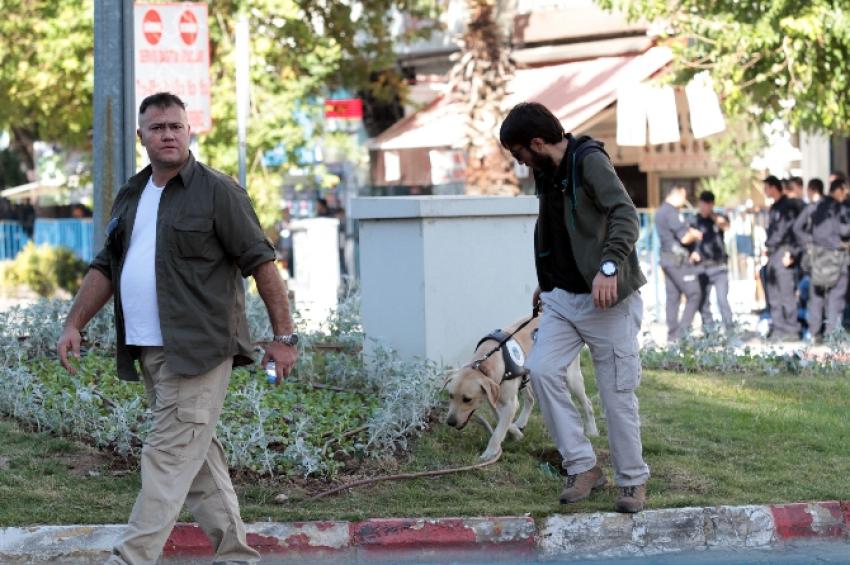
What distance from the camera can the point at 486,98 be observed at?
19906mm

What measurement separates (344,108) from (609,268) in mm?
19487

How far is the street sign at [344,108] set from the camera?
2482 cm

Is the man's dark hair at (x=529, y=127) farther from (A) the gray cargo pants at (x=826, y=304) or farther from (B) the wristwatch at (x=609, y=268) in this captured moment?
(A) the gray cargo pants at (x=826, y=304)

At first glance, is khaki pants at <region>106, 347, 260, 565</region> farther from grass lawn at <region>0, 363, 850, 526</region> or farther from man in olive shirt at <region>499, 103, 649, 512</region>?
man in olive shirt at <region>499, 103, 649, 512</region>

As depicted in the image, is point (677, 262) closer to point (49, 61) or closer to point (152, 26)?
point (152, 26)

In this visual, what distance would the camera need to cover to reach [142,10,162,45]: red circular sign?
37.5ft

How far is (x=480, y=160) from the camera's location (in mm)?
19844

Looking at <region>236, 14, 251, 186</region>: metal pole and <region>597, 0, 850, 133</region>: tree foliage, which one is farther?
<region>597, 0, 850, 133</region>: tree foliage

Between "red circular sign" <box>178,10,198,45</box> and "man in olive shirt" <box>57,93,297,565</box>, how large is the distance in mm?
6275

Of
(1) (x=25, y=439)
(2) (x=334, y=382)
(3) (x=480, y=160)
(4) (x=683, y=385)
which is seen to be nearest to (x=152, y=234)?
(1) (x=25, y=439)

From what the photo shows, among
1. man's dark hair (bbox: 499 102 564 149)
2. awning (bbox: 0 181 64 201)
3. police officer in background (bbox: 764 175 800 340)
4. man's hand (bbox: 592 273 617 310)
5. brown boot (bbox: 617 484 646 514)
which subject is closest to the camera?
man's hand (bbox: 592 273 617 310)

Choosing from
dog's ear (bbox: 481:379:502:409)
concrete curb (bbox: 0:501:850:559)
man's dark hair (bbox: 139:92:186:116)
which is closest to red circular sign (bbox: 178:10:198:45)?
dog's ear (bbox: 481:379:502:409)

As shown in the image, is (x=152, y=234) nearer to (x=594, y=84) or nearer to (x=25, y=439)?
(x=25, y=439)

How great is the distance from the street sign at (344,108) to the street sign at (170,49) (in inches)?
503
